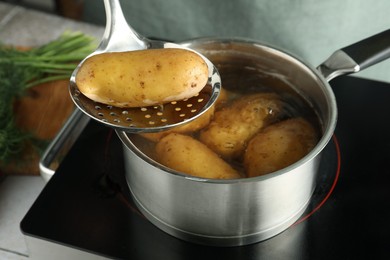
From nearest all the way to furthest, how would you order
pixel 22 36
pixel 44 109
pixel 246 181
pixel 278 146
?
1. pixel 246 181
2. pixel 278 146
3. pixel 44 109
4. pixel 22 36

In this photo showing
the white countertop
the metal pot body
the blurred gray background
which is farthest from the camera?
the blurred gray background

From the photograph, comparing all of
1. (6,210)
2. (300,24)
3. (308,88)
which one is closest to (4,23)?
(6,210)

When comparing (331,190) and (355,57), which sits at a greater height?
(355,57)

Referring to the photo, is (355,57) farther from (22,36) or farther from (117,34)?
(22,36)

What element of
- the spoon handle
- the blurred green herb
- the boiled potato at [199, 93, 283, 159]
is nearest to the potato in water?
the boiled potato at [199, 93, 283, 159]

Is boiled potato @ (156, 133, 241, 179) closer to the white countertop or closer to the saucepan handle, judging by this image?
the saucepan handle

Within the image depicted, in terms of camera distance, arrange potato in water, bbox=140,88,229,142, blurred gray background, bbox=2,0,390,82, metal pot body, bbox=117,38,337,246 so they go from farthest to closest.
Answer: blurred gray background, bbox=2,0,390,82 < potato in water, bbox=140,88,229,142 < metal pot body, bbox=117,38,337,246

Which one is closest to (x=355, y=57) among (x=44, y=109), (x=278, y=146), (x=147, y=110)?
(x=278, y=146)
